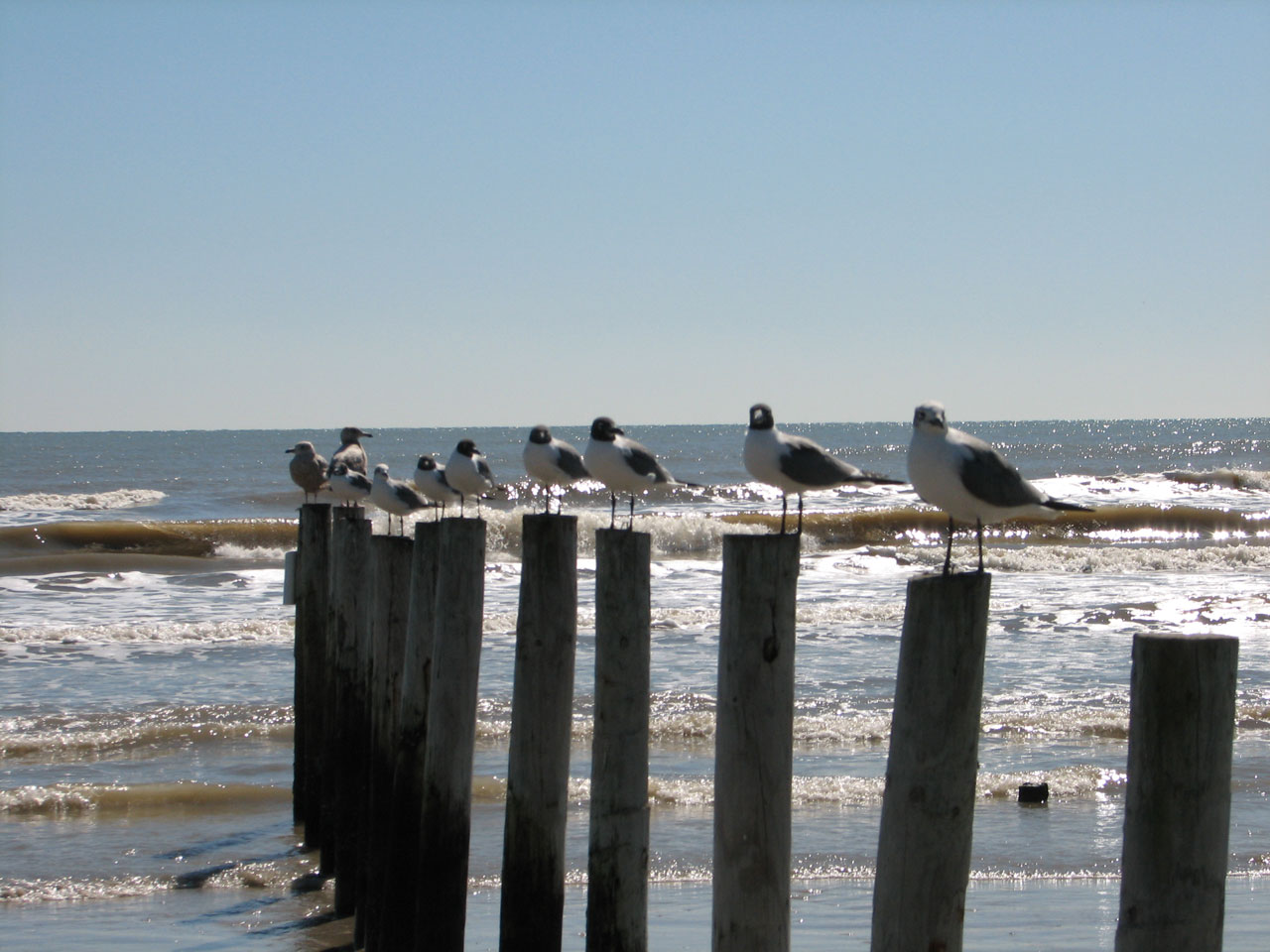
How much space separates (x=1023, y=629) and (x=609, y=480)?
36.2ft

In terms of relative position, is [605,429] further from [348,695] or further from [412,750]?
[348,695]

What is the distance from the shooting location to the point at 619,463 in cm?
634

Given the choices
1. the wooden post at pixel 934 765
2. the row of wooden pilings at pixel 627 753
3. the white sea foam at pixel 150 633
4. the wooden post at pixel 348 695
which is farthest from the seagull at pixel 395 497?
the white sea foam at pixel 150 633

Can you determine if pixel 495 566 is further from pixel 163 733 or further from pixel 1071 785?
pixel 1071 785

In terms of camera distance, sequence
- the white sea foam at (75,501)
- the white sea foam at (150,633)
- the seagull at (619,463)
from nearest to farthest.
A: the seagull at (619,463) < the white sea foam at (150,633) < the white sea foam at (75,501)

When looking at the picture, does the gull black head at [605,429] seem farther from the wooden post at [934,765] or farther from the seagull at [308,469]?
the seagull at [308,469]

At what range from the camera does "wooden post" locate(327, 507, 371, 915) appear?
7125 mm

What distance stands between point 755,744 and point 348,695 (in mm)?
4020

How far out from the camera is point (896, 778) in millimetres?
3373

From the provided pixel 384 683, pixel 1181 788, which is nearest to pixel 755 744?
pixel 1181 788

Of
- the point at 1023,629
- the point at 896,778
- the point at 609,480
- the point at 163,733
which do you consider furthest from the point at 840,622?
the point at 896,778

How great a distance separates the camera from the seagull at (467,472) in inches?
321

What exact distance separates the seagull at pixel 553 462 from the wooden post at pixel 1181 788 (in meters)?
4.47

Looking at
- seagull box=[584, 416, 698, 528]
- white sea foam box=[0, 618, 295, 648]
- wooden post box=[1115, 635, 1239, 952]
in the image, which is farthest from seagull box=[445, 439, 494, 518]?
white sea foam box=[0, 618, 295, 648]
